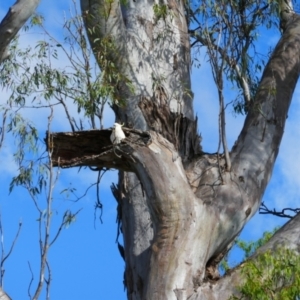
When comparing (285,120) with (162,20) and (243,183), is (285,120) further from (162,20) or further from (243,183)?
(162,20)

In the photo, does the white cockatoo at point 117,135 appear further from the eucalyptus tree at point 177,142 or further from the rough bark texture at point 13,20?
Answer: the rough bark texture at point 13,20

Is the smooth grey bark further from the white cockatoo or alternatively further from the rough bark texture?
the white cockatoo

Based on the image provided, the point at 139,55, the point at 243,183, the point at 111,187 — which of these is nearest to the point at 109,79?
the point at 139,55

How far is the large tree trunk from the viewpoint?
6.04 metres

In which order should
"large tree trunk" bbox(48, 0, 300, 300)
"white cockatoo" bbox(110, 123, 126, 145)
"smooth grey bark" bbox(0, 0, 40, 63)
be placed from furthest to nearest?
"large tree trunk" bbox(48, 0, 300, 300)
"white cockatoo" bbox(110, 123, 126, 145)
"smooth grey bark" bbox(0, 0, 40, 63)

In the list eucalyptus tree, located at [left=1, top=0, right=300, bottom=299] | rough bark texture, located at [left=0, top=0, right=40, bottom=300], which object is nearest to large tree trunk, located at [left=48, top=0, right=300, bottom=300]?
eucalyptus tree, located at [left=1, top=0, right=300, bottom=299]

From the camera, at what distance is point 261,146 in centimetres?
686

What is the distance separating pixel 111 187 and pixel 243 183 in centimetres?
120

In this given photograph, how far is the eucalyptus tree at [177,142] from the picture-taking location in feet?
19.9

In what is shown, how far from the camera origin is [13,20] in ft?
16.4

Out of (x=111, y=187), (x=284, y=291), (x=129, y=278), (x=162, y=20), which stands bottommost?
(x=284, y=291)

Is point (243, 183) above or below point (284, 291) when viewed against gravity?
above

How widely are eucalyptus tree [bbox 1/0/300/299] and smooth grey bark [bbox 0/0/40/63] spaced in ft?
4.21

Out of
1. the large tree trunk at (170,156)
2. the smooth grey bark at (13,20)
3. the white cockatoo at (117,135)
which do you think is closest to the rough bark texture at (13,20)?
the smooth grey bark at (13,20)
